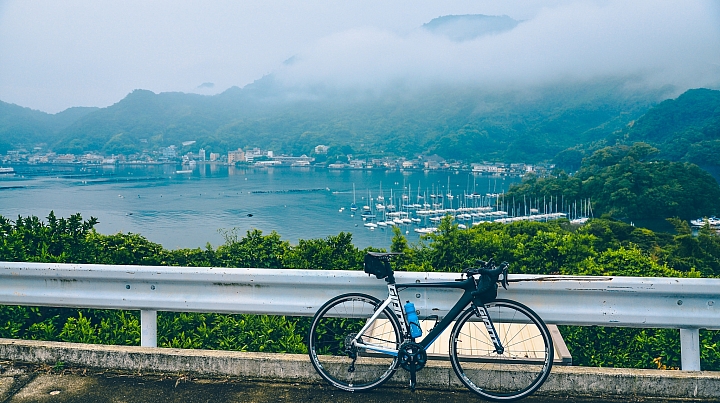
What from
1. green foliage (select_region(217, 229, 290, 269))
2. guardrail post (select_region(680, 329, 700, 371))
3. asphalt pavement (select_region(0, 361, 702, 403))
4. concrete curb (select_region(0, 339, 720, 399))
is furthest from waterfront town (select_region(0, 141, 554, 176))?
asphalt pavement (select_region(0, 361, 702, 403))

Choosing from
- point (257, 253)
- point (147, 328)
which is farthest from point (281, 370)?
point (257, 253)

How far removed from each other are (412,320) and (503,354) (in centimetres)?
64

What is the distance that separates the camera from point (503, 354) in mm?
3566

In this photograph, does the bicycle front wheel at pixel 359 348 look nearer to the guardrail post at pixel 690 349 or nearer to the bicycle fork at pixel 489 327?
the bicycle fork at pixel 489 327

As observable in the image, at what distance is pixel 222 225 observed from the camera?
7312 centimetres

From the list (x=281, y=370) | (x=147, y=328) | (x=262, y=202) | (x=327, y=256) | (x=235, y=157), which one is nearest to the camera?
(x=281, y=370)

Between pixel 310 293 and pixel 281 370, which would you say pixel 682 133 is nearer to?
pixel 310 293

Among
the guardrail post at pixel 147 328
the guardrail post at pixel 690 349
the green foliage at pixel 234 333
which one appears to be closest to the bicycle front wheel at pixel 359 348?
the green foliage at pixel 234 333

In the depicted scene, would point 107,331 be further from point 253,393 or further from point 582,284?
point 582,284

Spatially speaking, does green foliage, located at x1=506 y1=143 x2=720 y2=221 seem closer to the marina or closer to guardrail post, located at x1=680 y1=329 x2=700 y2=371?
the marina

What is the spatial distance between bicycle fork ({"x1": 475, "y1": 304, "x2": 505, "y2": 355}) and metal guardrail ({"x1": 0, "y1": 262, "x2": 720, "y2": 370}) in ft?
0.87

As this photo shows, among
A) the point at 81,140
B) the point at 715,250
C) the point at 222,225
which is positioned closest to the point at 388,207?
the point at 222,225

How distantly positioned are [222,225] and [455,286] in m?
72.1

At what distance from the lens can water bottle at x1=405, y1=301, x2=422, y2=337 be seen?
3418 millimetres
